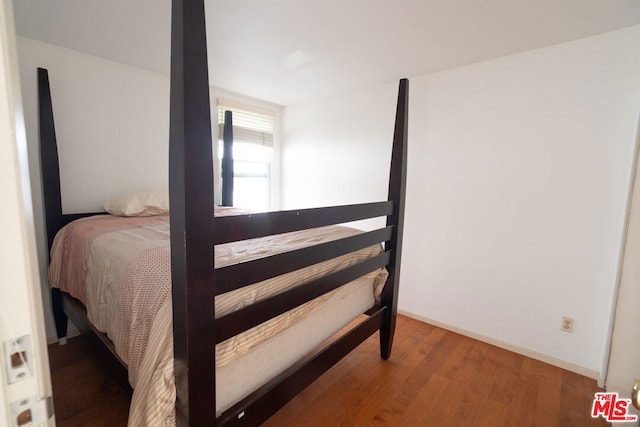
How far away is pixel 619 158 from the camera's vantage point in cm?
184

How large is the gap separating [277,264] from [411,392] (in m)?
1.35

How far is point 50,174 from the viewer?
6.86 ft

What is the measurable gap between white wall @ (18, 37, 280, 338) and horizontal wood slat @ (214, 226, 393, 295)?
209cm

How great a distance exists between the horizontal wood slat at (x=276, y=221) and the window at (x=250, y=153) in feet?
7.31

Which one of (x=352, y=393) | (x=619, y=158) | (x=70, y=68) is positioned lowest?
(x=352, y=393)

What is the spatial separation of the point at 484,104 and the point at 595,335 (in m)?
1.86

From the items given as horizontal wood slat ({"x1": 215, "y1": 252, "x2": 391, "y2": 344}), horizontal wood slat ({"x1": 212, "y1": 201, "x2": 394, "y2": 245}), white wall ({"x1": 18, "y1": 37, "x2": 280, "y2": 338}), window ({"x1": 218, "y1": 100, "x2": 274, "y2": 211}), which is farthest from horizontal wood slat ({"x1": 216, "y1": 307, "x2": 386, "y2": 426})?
window ({"x1": 218, "y1": 100, "x2": 274, "y2": 211})

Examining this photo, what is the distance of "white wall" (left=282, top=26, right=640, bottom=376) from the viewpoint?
6.18 feet

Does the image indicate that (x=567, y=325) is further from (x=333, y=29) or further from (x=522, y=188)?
(x=333, y=29)

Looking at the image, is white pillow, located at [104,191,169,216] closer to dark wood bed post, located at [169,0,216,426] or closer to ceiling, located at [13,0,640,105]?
ceiling, located at [13,0,640,105]

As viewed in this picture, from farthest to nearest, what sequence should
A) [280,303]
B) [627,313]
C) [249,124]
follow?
[249,124], [627,313], [280,303]

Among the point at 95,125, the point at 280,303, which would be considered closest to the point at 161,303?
the point at 280,303

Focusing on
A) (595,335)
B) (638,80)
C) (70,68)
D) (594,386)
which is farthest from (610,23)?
(70,68)

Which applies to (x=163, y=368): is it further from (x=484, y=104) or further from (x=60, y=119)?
(x=484, y=104)
